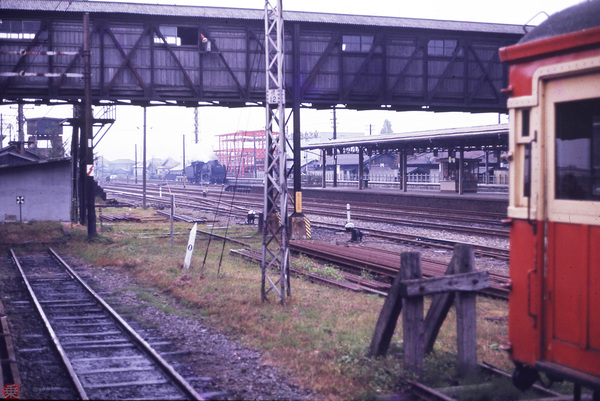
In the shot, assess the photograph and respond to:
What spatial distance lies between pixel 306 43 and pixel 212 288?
42.0 feet

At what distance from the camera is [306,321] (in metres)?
9.38

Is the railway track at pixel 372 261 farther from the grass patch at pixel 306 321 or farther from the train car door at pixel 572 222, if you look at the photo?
the train car door at pixel 572 222

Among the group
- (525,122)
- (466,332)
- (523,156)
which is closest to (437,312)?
(466,332)

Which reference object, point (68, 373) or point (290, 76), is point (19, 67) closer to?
point (290, 76)

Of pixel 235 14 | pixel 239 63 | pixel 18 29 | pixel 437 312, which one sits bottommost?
pixel 437 312

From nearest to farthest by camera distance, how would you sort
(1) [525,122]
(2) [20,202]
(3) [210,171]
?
(1) [525,122]
(2) [20,202]
(3) [210,171]

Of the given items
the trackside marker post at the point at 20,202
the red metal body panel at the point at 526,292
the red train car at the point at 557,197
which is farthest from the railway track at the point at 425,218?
the red train car at the point at 557,197

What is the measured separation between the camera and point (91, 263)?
17.1 metres

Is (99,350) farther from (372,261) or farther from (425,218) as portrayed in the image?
(425,218)

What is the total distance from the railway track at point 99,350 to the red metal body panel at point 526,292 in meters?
3.22

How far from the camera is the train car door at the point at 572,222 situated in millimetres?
4566

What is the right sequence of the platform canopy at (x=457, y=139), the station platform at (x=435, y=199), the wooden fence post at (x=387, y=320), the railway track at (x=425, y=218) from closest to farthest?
the wooden fence post at (x=387, y=320) → the railway track at (x=425, y=218) → the station platform at (x=435, y=199) → the platform canopy at (x=457, y=139)

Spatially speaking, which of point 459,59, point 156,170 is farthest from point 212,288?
point 156,170

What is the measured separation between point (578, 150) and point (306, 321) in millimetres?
5577
